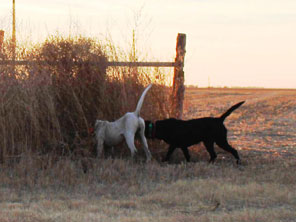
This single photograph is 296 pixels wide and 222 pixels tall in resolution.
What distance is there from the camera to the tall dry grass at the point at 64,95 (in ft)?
30.9

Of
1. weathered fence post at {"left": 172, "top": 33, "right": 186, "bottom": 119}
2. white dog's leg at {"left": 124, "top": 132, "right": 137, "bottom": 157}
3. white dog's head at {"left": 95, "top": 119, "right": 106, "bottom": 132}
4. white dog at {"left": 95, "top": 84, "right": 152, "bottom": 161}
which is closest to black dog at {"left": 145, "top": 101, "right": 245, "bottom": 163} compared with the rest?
white dog at {"left": 95, "top": 84, "right": 152, "bottom": 161}

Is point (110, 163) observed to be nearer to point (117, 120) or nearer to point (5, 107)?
point (117, 120)

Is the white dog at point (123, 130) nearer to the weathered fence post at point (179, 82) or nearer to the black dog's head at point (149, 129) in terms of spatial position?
the black dog's head at point (149, 129)

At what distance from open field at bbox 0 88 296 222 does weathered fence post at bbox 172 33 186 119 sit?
0.88m

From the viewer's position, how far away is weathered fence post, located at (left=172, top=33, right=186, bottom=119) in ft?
35.1

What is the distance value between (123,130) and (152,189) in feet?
7.38

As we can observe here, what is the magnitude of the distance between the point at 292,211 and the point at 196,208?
1.18 m

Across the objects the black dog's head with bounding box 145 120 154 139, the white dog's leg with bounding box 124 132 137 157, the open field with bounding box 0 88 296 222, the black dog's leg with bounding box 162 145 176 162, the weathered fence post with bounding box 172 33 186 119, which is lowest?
the open field with bounding box 0 88 296 222

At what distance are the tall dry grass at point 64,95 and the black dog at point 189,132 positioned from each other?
1035 mm

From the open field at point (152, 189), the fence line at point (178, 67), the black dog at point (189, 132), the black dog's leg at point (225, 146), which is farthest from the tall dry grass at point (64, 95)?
the black dog's leg at point (225, 146)

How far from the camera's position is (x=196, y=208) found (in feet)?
21.5

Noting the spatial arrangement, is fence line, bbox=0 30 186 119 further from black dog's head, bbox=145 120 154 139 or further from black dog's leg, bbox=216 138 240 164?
black dog's leg, bbox=216 138 240 164

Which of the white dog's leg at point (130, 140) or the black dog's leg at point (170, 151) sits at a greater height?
the white dog's leg at point (130, 140)

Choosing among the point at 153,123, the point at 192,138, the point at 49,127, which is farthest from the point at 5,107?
the point at 192,138
